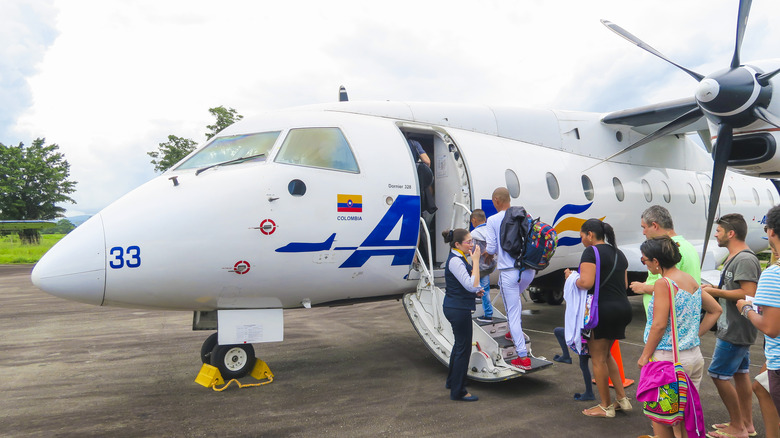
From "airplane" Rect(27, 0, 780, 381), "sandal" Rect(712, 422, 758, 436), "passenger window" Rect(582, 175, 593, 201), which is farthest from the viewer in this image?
"passenger window" Rect(582, 175, 593, 201)

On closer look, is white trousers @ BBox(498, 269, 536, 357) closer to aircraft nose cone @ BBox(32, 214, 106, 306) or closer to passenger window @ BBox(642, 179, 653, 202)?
aircraft nose cone @ BBox(32, 214, 106, 306)

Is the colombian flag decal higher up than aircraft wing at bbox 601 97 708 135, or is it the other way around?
aircraft wing at bbox 601 97 708 135

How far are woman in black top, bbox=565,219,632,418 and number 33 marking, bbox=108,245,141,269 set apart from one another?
411cm

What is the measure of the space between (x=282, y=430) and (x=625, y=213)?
23.3ft

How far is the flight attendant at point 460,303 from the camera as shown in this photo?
4.76 meters

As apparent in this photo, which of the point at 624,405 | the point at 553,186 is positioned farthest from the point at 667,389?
the point at 553,186

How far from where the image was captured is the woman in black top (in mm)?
4383


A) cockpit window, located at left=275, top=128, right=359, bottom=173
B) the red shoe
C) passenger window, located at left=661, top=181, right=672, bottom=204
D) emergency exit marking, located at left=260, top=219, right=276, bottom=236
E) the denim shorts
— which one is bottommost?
the red shoe

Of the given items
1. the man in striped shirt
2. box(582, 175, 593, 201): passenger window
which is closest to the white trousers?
the man in striped shirt

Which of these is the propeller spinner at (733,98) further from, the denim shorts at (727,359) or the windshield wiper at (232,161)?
the windshield wiper at (232,161)

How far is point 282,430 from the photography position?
4.30m

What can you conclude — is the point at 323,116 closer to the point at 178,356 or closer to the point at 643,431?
the point at 178,356

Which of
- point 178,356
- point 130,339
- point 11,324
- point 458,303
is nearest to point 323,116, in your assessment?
point 458,303

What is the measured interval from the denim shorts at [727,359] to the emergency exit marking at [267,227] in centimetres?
400
